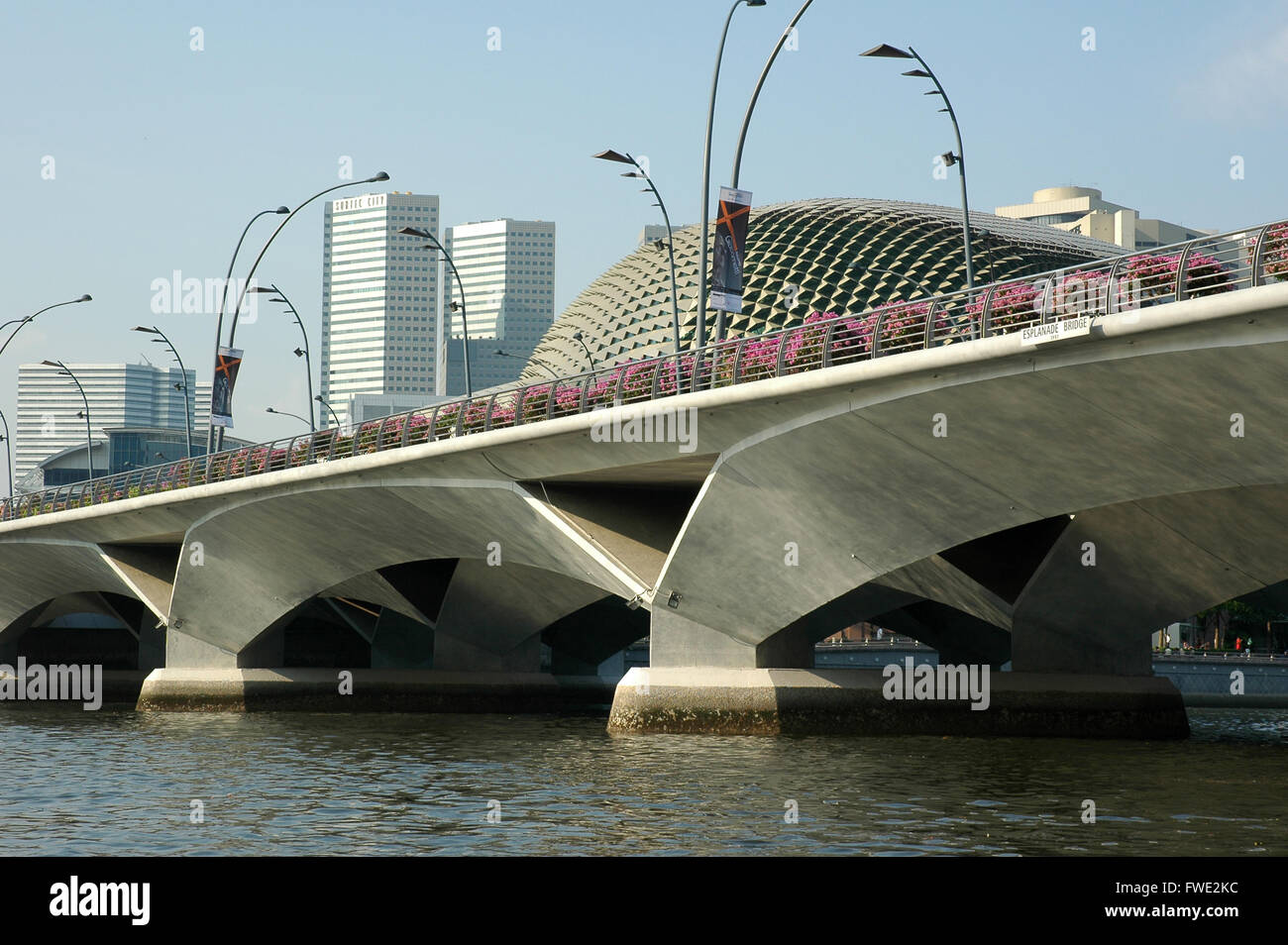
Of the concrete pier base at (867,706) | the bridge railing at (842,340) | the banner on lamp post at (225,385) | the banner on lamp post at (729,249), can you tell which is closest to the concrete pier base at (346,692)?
the bridge railing at (842,340)

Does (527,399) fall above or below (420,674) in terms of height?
above

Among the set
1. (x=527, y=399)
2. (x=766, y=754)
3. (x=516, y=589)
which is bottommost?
(x=766, y=754)

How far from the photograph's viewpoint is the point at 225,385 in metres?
44.6

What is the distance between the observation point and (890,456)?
28922 mm

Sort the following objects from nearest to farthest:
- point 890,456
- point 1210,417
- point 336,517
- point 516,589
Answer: point 1210,417 → point 890,456 → point 336,517 → point 516,589

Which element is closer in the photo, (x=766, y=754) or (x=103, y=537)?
(x=766, y=754)

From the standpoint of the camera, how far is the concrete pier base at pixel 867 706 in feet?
113

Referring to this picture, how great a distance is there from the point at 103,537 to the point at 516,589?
16.2m

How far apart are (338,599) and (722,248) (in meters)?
37.1

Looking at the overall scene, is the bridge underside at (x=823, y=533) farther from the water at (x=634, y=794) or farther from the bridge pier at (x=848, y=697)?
the water at (x=634, y=794)

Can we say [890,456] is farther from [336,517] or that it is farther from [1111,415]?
[336,517]
